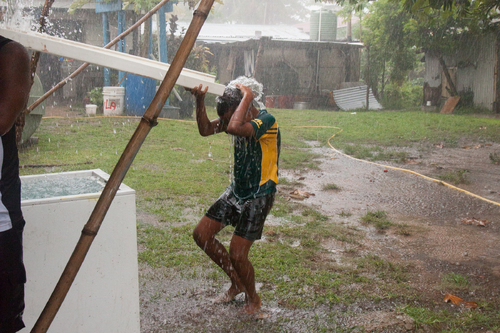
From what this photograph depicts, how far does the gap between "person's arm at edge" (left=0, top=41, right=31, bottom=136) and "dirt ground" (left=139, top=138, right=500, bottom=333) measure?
6.82 ft

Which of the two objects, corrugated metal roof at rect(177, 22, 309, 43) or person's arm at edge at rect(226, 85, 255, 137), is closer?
person's arm at edge at rect(226, 85, 255, 137)

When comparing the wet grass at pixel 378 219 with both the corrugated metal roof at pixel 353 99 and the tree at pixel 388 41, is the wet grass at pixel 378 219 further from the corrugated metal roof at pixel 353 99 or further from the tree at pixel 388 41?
the tree at pixel 388 41

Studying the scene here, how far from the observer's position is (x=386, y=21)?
71.7 feet

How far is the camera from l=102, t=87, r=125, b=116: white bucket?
13.9 m

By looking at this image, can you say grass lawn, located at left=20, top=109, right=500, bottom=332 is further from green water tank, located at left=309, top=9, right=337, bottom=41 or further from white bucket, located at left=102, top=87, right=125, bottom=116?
green water tank, located at left=309, top=9, right=337, bottom=41

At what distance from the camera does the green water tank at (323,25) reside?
24.9 m

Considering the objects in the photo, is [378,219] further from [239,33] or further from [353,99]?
[239,33]

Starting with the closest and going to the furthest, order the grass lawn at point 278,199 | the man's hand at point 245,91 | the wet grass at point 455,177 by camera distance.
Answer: the man's hand at point 245,91 < the grass lawn at point 278,199 < the wet grass at point 455,177

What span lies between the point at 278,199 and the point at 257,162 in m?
3.35

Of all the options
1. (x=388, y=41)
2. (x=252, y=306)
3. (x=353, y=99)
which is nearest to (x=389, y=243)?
(x=252, y=306)

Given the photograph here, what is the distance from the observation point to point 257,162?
137 inches

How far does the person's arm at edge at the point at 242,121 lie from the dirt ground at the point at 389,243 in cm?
145

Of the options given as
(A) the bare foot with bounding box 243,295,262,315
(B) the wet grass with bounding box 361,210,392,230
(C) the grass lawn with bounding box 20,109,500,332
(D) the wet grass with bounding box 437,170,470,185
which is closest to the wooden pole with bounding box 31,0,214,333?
(A) the bare foot with bounding box 243,295,262,315

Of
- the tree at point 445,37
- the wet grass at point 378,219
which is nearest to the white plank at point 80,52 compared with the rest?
the wet grass at point 378,219
